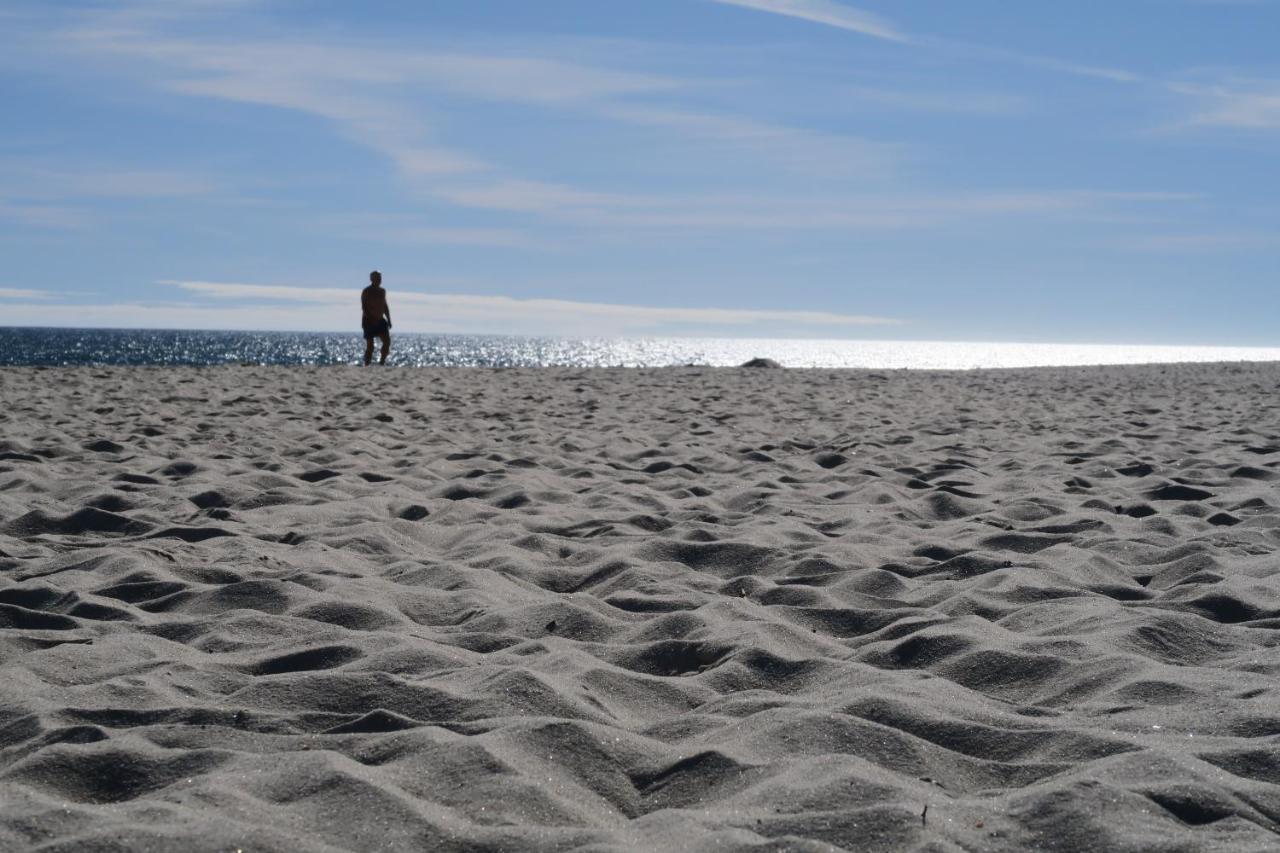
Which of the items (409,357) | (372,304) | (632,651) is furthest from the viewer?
(409,357)

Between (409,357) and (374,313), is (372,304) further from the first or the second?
(409,357)

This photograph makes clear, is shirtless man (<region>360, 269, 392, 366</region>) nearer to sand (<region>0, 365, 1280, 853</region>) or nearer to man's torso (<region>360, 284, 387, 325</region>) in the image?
man's torso (<region>360, 284, 387, 325</region>)

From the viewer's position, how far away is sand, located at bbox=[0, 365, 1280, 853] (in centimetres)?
172

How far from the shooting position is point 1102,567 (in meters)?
3.36

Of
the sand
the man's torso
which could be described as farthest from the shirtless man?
the sand

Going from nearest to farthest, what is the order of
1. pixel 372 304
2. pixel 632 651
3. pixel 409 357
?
pixel 632 651
pixel 372 304
pixel 409 357

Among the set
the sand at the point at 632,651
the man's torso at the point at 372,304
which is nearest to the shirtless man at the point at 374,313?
the man's torso at the point at 372,304

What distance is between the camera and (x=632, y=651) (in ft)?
8.51

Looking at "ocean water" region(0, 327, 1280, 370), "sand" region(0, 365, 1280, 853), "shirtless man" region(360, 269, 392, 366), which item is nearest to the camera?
"sand" region(0, 365, 1280, 853)

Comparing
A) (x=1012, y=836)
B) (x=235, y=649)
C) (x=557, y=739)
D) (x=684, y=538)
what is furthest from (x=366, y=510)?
(x=1012, y=836)

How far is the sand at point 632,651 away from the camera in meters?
1.72

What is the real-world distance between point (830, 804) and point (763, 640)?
88cm

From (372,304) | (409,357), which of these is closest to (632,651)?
(372,304)

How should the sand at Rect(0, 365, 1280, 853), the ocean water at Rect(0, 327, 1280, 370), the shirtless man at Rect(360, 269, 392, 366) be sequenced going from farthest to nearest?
the ocean water at Rect(0, 327, 1280, 370) < the shirtless man at Rect(360, 269, 392, 366) < the sand at Rect(0, 365, 1280, 853)
